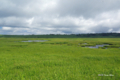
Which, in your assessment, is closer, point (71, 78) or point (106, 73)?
point (71, 78)

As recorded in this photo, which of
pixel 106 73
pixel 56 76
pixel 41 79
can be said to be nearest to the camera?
pixel 41 79

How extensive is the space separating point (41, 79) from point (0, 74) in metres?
4.91

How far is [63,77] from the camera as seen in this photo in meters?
8.93

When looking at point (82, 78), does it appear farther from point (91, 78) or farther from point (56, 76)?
point (56, 76)

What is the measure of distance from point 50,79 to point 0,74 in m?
5.78

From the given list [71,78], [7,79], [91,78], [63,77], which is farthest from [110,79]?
[7,79]

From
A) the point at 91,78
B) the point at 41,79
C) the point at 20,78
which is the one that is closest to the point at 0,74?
the point at 20,78

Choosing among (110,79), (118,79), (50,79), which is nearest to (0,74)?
(50,79)

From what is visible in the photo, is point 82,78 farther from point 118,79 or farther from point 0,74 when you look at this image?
point 0,74

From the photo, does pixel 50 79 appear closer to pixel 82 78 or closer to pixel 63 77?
pixel 63 77

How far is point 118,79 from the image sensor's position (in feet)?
28.2

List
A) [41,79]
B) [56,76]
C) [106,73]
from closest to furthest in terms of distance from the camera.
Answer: [41,79] < [56,76] < [106,73]

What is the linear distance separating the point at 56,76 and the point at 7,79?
16.1 ft

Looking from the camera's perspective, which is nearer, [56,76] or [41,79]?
[41,79]
